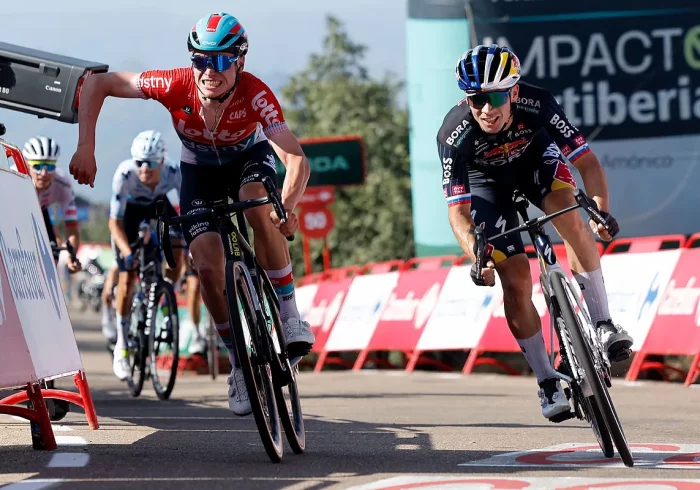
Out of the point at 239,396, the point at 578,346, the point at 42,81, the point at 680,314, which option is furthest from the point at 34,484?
the point at 680,314

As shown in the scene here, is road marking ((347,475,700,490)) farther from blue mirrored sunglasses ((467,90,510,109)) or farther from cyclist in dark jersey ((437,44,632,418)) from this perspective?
blue mirrored sunglasses ((467,90,510,109))

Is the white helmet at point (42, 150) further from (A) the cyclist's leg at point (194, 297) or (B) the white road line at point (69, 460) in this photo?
(B) the white road line at point (69, 460)

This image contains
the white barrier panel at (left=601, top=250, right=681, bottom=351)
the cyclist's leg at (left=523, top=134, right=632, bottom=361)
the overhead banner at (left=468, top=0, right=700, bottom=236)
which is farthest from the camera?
the overhead banner at (left=468, top=0, right=700, bottom=236)

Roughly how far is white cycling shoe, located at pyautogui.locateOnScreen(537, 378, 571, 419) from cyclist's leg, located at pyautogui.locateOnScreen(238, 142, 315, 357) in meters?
1.30

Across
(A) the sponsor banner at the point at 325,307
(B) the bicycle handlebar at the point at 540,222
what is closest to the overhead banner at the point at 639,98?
(A) the sponsor banner at the point at 325,307

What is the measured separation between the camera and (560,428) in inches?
356

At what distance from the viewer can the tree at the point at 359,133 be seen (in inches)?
2297

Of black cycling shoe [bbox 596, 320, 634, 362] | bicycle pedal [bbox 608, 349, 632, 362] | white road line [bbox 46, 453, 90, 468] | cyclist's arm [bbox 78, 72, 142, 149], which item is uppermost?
cyclist's arm [bbox 78, 72, 142, 149]

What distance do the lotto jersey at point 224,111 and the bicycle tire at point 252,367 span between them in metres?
0.90

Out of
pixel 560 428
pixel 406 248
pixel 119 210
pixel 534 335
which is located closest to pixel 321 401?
pixel 119 210

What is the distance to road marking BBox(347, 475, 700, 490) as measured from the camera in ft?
19.2

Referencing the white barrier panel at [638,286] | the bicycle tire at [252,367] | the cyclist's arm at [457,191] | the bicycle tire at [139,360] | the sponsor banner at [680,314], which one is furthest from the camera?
the white barrier panel at [638,286]

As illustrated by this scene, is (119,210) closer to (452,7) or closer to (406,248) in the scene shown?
(452,7)

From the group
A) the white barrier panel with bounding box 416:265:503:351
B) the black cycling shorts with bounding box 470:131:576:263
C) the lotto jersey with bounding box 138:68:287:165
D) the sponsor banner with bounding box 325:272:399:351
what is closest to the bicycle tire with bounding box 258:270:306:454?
the lotto jersey with bounding box 138:68:287:165
